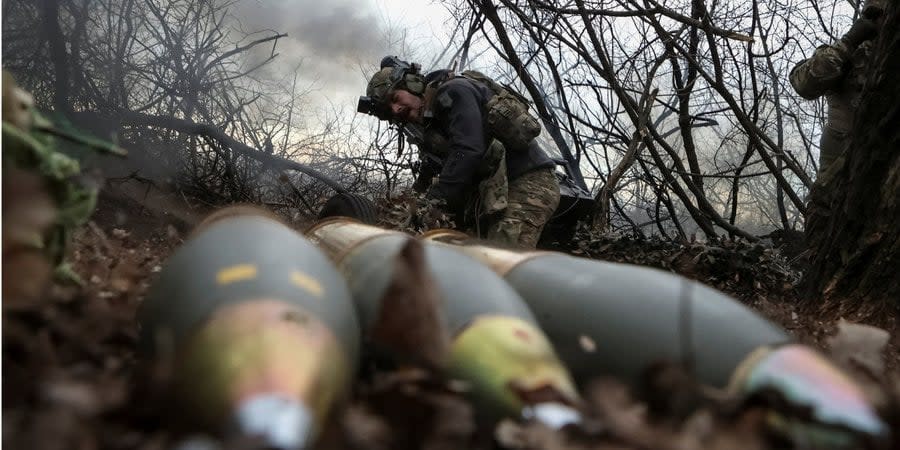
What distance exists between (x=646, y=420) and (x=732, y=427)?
106 millimetres

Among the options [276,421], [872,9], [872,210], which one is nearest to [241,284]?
[276,421]

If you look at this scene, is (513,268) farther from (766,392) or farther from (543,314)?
(766,392)

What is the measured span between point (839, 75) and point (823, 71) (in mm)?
112

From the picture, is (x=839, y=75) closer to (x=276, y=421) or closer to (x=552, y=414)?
(x=552, y=414)

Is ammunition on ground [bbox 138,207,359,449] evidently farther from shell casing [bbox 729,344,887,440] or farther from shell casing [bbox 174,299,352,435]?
shell casing [bbox 729,344,887,440]

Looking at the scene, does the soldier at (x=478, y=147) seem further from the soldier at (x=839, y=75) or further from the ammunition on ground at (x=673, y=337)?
the ammunition on ground at (x=673, y=337)

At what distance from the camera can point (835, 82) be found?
171 inches

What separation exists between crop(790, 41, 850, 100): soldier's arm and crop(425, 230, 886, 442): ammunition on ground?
3.48 meters

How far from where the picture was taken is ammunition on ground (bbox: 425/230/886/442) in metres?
0.99

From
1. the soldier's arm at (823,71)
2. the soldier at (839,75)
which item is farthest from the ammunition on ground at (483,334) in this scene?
the soldier's arm at (823,71)

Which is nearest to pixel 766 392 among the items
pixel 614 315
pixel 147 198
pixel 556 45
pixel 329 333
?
pixel 614 315

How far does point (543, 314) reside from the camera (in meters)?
1.38

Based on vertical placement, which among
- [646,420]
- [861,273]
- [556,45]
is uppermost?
[556,45]

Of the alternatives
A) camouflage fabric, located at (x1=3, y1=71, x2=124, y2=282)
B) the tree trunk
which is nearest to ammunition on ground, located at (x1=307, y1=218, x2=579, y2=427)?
camouflage fabric, located at (x1=3, y1=71, x2=124, y2=282)
